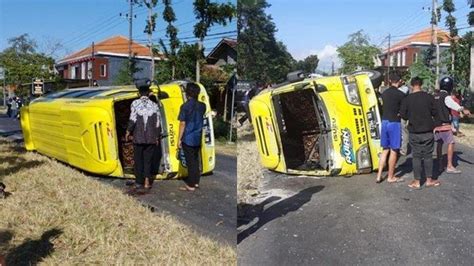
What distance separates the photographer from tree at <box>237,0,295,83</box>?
123 cm

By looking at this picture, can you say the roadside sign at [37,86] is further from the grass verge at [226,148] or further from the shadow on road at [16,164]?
the grass verge at [226,148]

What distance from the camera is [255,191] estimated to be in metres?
1.47

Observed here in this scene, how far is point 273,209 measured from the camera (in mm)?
1545

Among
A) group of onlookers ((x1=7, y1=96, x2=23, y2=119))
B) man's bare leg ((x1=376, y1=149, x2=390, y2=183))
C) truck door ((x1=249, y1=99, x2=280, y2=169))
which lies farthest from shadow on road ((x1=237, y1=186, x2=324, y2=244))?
group of onlookers ((x1=7, y1=96, x2=23, y2=119))

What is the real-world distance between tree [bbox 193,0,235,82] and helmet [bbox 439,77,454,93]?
0.74m

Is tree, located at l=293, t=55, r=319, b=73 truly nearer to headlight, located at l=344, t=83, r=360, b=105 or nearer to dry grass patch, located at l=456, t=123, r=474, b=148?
headlight, located at l=344, t=83, r=360, b=105

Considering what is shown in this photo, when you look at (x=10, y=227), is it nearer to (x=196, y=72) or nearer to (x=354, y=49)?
(x=196, y=72)

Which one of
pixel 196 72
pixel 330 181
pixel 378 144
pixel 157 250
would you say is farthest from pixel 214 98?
pixel 378 144

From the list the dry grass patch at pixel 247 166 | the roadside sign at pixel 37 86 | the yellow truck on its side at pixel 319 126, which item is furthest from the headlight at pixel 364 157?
the roadside sign at pixel 37 86

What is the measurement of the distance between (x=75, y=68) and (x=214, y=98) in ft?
2.13

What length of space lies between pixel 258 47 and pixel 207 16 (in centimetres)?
21

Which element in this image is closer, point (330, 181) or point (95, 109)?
point (95, 109)

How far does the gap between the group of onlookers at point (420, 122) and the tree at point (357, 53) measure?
142mm

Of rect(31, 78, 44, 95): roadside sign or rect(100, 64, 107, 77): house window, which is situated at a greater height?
rect(100, 64, 107, 77): house window
